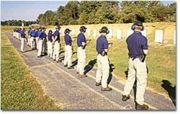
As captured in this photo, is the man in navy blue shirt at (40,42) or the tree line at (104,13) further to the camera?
the tree line at (104,13)

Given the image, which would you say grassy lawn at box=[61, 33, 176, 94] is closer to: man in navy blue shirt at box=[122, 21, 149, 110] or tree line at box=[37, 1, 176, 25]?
man in navy blue shirt at box=[122, 21, 149, 110]

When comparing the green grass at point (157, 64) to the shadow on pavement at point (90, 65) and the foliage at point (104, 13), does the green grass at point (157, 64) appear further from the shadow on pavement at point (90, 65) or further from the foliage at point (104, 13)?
the foliage at point (104, 13)

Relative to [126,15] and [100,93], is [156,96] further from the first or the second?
[126,15]

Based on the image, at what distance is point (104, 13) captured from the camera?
96.3 feet

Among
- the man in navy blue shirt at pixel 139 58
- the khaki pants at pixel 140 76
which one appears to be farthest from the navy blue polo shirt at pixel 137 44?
the khaki pants at pixel 140 76

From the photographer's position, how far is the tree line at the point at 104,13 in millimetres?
21688

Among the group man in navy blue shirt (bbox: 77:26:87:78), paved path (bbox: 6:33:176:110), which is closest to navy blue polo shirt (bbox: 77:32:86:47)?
man in navy blue shirt (bbox: 77:26:87:78)

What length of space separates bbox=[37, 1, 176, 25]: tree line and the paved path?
30.2 feet

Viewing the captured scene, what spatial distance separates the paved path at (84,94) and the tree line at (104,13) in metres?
9.20

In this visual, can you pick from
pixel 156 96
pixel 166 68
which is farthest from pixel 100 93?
pixel 166 68

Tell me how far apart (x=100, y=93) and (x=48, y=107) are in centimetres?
159

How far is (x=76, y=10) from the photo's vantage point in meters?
26.8

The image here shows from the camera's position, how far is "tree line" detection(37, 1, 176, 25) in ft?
71.2

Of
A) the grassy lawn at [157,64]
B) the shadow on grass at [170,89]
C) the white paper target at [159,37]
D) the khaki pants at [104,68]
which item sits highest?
the white paper target at [159,37]
